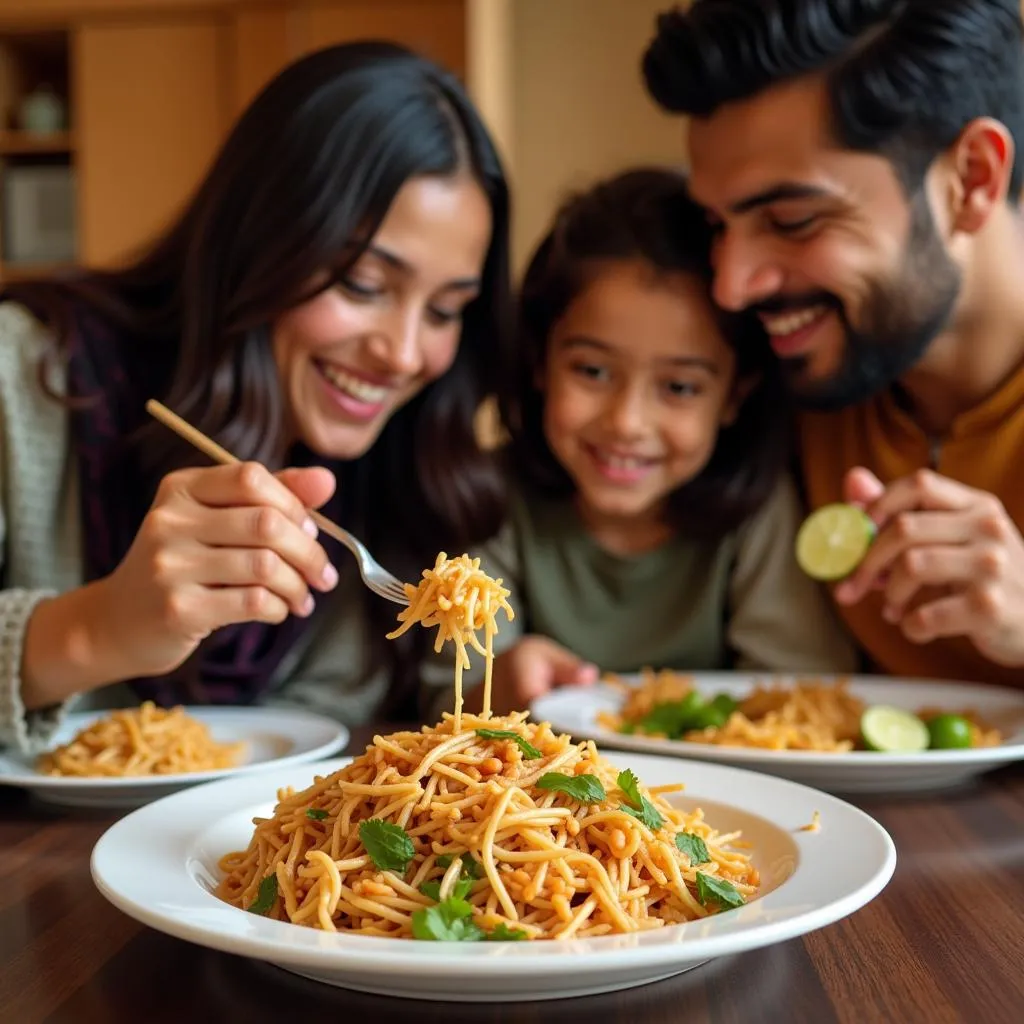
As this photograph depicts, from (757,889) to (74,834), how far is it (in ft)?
2.48

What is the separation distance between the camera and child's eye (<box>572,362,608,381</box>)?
224cm

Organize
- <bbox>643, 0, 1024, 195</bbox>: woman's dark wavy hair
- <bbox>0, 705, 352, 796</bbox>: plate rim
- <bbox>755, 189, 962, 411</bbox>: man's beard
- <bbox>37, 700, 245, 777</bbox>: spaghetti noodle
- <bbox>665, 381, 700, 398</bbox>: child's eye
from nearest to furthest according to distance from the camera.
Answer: <bbox>0, 705, 352, 796</bbox>: plate rim
<bbox>37, 700, 245, 777</bbox>: spaghetti noodle
<bbox>643, 0, 1024, 195</bbox>: woman's dark wavy hair
<bbox>755, 189, 962, 411</bbox>: man's beard
<bbox>665, 381, 700, 398</bbox>: child's eye

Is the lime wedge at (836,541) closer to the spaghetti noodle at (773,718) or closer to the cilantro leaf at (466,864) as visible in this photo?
the spaghetti noodle at (773,718)

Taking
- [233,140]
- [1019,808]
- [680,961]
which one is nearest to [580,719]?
[1019,808]

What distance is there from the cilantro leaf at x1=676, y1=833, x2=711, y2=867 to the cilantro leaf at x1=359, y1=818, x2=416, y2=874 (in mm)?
237

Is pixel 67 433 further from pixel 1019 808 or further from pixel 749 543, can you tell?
pixel 1019 808

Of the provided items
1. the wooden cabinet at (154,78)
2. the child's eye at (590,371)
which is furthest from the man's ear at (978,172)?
the wooden cabinet at (154,78)

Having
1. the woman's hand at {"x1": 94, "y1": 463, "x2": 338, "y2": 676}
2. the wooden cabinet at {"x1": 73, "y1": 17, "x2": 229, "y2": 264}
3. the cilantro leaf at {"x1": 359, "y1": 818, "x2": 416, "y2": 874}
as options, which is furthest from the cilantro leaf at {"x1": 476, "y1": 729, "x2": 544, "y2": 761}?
the wooden cabinet at {"x1": 73, "y1": 17, "x2": 229, "y2": 264}

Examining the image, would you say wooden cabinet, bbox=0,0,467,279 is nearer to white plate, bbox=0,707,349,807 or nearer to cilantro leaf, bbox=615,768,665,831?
white plate, bbox=0,707,349,807

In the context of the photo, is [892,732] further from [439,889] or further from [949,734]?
[439,889]

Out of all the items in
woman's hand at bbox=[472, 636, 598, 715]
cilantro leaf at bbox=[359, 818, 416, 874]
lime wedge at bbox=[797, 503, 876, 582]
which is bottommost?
woman's hand at bbox=[472, 636, 598, 715]

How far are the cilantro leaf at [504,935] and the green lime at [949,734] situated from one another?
35.9 inches

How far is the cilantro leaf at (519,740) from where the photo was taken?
41.9 inches

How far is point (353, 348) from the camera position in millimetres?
2141
